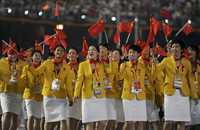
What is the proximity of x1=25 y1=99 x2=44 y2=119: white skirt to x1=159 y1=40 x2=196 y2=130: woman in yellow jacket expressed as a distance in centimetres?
277

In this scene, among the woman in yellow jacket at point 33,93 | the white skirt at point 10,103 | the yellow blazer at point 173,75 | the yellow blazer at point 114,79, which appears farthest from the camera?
the white skirt at point 10,103

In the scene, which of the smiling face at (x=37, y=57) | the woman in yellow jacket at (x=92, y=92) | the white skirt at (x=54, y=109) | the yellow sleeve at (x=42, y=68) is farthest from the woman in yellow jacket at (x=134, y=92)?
the smiling face at (x=37, y=57)

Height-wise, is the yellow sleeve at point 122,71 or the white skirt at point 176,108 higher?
the yellow sleeve at point 122,71

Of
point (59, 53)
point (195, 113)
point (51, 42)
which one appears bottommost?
point (195, 113)

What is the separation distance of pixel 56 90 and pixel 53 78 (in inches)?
9.4

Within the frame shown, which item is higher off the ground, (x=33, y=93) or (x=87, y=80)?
(x=87, y=80)

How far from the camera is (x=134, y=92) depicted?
1155 centimetres

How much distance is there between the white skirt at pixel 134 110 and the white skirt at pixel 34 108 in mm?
2000

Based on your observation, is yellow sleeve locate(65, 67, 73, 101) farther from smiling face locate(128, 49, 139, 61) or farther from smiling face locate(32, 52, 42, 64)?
smiling face locate(128, 49, 139, 61)

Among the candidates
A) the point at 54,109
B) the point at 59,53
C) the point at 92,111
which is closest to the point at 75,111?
the point at 54,109

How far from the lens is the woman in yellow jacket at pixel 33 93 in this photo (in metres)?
12.5

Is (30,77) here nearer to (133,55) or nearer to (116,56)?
(116,56)

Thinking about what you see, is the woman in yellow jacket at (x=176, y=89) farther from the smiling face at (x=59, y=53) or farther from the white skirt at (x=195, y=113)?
the smiling face at (x=59, y=53)

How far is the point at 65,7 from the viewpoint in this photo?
24.3 meters
